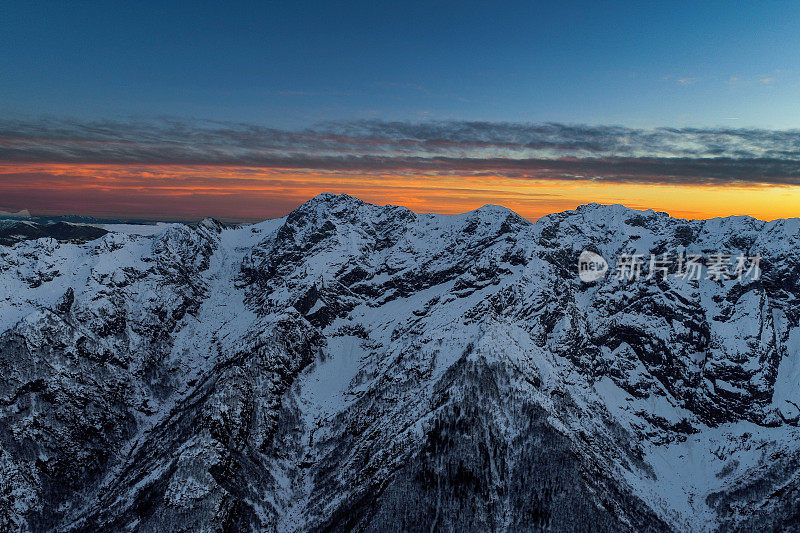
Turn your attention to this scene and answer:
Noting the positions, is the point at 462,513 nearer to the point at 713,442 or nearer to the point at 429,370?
the point at 429,370

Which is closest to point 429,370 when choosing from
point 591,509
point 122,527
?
point 591,509

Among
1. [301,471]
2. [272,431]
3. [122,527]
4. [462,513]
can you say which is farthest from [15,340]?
[462,513]

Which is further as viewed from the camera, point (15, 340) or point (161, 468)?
point (15, 340)

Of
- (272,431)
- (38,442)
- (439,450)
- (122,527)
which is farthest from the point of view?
(272,431)

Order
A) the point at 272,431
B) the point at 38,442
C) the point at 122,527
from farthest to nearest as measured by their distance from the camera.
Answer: the point at 272,431
the point at 38,442
the point at 122,527

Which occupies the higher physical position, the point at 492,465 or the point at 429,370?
the point at 429,370

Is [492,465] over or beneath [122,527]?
over

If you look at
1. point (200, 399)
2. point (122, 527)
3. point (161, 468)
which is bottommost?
point (122, 527)

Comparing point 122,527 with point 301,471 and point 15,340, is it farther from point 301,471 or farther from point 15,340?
point 15,340

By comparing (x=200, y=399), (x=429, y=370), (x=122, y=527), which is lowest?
(x=122, y=527)
